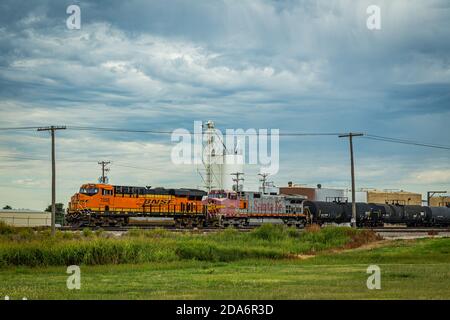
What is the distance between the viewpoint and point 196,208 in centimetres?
7138

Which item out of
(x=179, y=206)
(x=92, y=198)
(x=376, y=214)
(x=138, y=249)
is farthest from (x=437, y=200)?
(x=138, y=249)

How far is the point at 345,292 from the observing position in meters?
17.8

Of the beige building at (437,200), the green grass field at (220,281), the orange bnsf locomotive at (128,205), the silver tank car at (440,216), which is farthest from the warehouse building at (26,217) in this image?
the beige building at (437,200)

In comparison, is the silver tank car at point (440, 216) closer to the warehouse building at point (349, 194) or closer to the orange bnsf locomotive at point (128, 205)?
the warehouse building at point (349, 194)

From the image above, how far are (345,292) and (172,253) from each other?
18.4 meters

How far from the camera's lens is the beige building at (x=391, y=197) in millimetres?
137450

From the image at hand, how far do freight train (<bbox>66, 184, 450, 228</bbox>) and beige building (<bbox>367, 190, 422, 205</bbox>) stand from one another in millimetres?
55479

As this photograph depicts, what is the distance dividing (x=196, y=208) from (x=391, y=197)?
8227cm

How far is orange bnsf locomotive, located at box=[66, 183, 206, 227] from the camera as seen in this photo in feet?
208

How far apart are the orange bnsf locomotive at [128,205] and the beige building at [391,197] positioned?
228ft

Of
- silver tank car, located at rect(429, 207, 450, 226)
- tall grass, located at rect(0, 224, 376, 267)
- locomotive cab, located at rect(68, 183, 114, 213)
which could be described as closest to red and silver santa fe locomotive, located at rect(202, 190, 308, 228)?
locomotive cab, located at rect(68, 183, 114, 213)

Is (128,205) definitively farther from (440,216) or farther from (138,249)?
(440,216)
